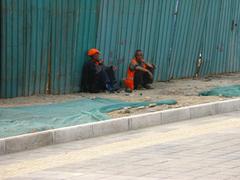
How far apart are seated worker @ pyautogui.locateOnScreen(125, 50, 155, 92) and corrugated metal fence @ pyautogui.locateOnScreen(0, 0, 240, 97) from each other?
0.32 m

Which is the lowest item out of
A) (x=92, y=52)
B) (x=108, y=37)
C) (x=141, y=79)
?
(x=141, y=79)

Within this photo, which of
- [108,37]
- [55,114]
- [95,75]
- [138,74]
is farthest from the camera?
[138,74]

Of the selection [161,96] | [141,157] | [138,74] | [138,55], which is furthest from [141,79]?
[141,157]

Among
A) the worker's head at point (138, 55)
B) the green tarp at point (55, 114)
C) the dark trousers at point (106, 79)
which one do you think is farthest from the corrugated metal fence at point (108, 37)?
the green tarp at point (55, 114)

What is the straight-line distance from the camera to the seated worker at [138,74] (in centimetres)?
1627

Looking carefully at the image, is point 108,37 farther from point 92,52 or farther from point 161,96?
point 161,96

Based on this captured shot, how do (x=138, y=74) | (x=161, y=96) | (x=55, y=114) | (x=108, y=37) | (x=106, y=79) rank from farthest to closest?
(x=138, y=74), (x=108, y=37), (x=106, y=79), (x=161, y=96), (x=55, y=114)

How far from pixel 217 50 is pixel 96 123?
948 centimetres

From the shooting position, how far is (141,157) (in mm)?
9375

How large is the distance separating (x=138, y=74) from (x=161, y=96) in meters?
1.34

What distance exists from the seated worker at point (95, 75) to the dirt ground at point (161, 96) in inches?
10.9

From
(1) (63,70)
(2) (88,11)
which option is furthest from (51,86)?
(2) (88,11)

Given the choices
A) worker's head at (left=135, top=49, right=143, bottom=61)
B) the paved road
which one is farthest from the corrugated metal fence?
the paved road

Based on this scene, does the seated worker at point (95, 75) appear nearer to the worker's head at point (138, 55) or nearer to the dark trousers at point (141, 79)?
the dark trousers at point (141, 79)
